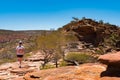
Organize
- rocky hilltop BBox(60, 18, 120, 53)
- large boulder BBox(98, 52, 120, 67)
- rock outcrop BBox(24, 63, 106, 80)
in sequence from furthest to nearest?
rocky hilltop BBox(60, 18, 120, 53) < rock outcrop BBox(24, 63, 106, 80) < large boulder BBox(98, 52, 120, 67)

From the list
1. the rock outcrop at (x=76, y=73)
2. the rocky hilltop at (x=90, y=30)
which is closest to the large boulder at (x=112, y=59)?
the rock outcrop at (x=76, y=73)

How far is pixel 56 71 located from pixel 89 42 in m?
31.2

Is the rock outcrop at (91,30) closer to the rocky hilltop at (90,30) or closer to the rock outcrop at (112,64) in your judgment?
the rocky hilltop at (90,30)

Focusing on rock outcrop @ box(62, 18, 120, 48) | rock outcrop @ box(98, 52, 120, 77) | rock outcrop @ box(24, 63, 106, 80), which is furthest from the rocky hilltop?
rock outcrop @ box(98, 52, 120, 77)

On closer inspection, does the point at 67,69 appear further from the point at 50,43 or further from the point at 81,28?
the point at 81,28

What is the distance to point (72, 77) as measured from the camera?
11.8m

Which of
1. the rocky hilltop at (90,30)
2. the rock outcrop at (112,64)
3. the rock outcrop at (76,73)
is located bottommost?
the rock outcrop at (76,73)

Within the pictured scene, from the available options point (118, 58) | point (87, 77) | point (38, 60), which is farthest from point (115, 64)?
point (38, 60)

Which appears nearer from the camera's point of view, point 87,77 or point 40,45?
point 87,77

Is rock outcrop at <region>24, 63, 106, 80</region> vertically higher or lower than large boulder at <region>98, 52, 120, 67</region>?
lower

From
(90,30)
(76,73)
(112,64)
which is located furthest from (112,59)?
(90,30)

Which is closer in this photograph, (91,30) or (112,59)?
(112,59)

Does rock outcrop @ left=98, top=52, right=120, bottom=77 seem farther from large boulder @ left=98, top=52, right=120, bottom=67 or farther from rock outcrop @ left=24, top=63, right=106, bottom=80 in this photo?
rock outcrop @ left=24, top=63, right=106, bottom=80

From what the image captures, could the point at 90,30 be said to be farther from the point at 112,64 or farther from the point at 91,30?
the point at 112,64
